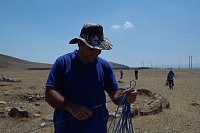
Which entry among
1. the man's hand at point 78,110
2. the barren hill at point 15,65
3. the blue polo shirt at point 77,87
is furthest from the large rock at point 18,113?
the barren hill at point 15,65

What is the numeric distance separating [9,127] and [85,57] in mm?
5697

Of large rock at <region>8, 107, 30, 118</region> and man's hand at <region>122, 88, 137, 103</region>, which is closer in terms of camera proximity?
man's hand at <region>122, 88, 137, 103</region>

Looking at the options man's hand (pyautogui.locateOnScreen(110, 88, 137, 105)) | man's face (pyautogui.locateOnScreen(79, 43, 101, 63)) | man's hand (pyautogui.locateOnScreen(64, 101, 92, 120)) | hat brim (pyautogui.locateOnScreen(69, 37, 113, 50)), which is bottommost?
man's hand (pyautogui.locateOnScreen(64, 101, 92, 120))

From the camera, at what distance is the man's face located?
9.22 feet

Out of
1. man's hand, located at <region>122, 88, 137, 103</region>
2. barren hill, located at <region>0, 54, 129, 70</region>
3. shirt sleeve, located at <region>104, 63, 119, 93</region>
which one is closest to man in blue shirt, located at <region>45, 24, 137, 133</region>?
shirt sleeve, located at <region>104, 63, 119, 93</region>

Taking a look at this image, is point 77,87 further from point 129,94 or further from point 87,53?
point 129,94

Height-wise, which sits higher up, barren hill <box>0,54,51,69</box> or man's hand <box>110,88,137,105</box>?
barren hill <box>0,54,51,69</box>

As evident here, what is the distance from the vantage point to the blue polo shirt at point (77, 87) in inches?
112

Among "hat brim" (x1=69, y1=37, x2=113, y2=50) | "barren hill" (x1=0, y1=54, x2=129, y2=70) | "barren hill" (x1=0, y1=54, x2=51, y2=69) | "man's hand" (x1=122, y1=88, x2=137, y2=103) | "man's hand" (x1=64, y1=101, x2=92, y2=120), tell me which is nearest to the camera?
"man's hand" (x1=64, y1=101, x2=92, y2=120)

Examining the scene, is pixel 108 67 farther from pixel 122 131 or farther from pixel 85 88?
pixel 122 131

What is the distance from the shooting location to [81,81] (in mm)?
2873

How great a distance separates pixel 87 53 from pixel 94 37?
0.51 ft

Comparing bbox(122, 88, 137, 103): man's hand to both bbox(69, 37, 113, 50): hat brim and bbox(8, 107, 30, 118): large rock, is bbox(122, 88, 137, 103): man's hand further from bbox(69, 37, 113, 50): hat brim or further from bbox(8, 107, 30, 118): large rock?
bbox(8, 107, 30, 118): large rock

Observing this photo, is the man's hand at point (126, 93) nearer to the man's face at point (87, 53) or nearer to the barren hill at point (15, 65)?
the man's face at point (87, 53)
